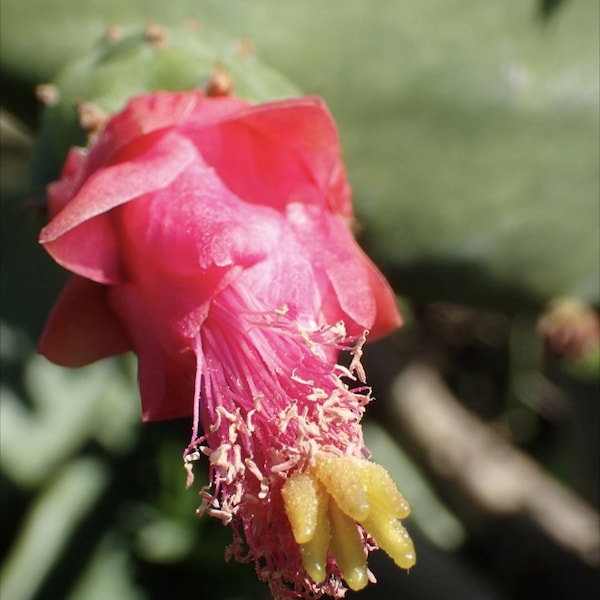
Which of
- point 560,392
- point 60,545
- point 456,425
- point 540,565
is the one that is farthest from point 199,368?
point 560,392

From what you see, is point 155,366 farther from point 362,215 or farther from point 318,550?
point 362,215

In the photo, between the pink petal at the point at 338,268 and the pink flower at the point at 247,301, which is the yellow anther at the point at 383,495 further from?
the pink petal at the point at 338,268

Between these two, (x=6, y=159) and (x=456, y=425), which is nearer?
(x=6, y=159)

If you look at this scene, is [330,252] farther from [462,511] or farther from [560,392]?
[560,392]

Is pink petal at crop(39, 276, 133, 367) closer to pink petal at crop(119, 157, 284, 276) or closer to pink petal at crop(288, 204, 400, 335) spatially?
pink petal at crop(119, 157, 284, 276)

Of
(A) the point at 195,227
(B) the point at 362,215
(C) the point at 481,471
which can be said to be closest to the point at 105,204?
(A) the point at 195,227

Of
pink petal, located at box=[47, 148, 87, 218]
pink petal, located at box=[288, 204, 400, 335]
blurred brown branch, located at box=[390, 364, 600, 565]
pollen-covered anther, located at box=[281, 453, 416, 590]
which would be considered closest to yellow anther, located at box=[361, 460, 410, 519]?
pollen-covered anther, located at box=[281, 453, 416, 590]
